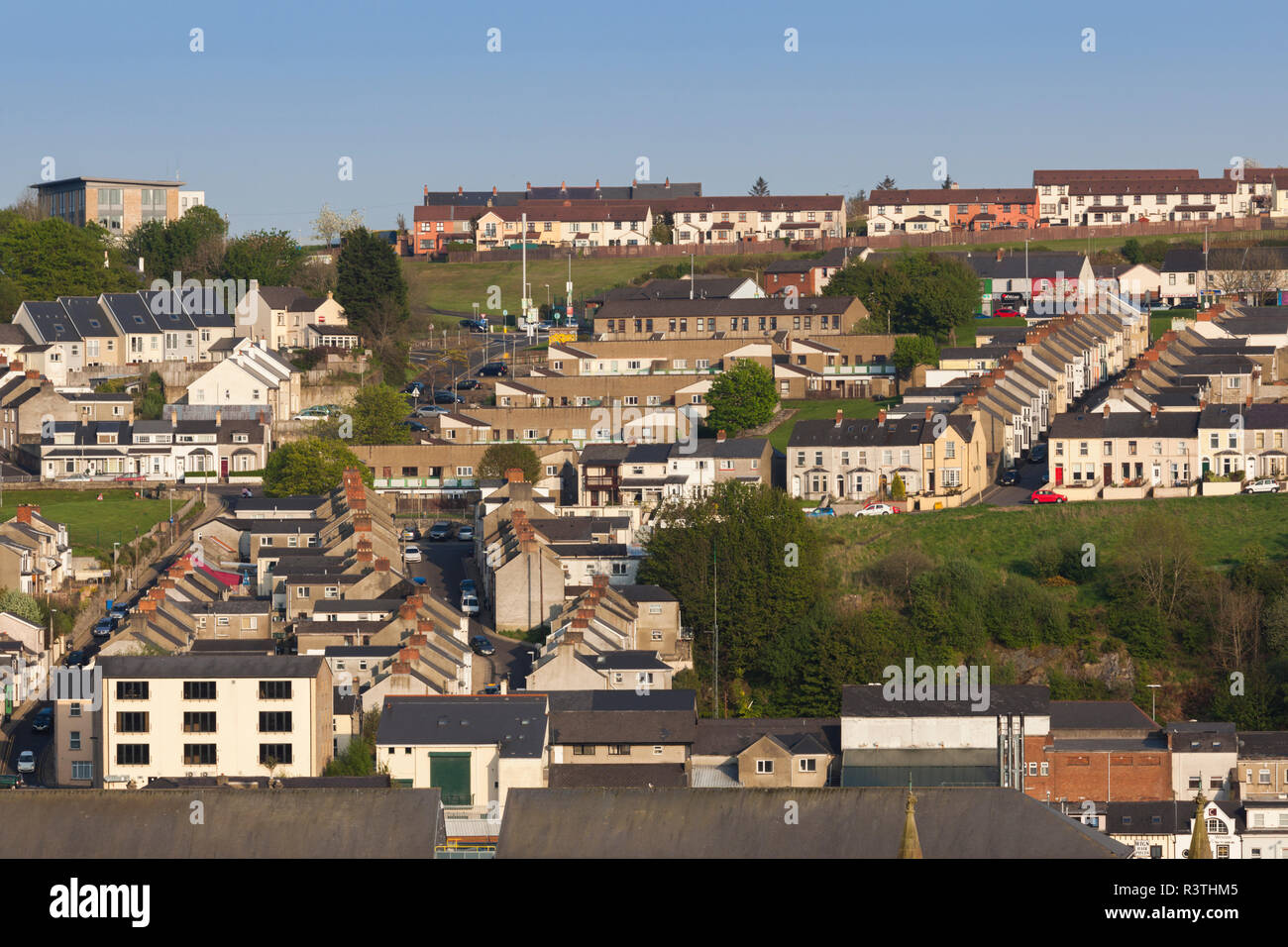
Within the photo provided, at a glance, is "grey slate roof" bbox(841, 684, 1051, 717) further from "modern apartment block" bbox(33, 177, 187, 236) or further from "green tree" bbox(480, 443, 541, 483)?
"modern apartment block" bbox(33, 177, 187, 236)

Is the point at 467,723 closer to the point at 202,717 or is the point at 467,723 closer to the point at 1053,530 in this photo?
the point at 202,717

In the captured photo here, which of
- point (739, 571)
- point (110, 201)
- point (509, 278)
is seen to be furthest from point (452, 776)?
point (110, 201)

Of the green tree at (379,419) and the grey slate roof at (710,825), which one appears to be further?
the green tree at (379,419)

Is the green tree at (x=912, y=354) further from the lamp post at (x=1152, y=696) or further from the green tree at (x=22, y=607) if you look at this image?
the green tree at (x=22, y=607)

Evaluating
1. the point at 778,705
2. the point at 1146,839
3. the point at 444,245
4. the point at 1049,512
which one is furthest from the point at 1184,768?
the point at 444,245

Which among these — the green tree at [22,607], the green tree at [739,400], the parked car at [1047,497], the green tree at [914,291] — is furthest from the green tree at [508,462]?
the green tree at [914,291]
